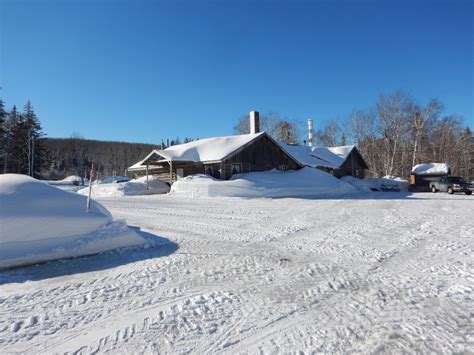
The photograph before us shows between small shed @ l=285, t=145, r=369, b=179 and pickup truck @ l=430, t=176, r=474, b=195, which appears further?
small shed @ l=285, t=145, r=369, b=179

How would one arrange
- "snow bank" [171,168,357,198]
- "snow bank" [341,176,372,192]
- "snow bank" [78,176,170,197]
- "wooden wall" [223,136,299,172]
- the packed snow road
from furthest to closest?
"snow bank" [341,176,372,192], "wooden wall" [223,136,299,172], "snow bank" [78,176,170,197], "snow bank" [171,168,357,198], the packed snow road

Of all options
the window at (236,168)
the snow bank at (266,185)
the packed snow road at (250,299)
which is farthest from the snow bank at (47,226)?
the window at (236,168)

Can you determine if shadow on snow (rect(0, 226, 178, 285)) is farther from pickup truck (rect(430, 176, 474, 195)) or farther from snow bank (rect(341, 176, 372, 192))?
snow bank (rect(341, 176, 372, 192))

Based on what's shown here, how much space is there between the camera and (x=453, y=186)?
27531 mm

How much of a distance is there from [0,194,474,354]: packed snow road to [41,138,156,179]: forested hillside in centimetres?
8824

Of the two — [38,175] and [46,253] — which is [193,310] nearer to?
[46,253]

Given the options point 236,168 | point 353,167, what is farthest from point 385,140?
point 236,168

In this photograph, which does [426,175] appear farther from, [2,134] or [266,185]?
[2,134]

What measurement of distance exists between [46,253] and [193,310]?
12.1 feet

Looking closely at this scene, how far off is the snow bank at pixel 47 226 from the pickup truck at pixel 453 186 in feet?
98.1

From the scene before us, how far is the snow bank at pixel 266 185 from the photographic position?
2239cm

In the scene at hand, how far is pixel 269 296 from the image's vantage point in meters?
4.00

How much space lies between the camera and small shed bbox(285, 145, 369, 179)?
38.7 m

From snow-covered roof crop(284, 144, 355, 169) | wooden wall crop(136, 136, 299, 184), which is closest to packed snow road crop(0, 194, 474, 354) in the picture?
wooden wall crop(136, 136, 299, 184)
